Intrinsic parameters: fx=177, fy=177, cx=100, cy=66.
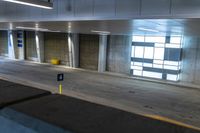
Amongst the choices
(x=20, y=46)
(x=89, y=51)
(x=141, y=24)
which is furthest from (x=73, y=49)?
(x=141, y=24)

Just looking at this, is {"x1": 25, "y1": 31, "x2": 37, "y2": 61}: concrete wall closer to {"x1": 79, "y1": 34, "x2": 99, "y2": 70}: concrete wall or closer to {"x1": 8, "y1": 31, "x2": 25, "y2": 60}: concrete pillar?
{"x1": 8, "y1": 31, "x2": 25, "y2": 60}: concrete pillar

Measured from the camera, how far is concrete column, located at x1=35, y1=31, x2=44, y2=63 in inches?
777

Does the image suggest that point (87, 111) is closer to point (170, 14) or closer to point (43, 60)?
point (170, 14)

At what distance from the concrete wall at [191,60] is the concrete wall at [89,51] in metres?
7.58

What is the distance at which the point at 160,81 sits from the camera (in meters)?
13.6

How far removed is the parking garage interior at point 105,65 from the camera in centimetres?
92

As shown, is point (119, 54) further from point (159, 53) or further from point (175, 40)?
point (175, 40)

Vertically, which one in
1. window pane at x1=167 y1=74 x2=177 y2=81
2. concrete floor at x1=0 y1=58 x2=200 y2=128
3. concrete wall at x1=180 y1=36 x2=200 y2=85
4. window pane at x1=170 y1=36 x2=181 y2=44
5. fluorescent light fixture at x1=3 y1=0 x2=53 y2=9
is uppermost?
fluorescent light fixture at x1=3 y1=0 x2=53 y2=9

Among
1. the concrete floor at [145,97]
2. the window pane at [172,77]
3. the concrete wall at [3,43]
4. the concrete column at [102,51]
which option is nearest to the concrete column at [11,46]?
the concrete wall at [3,43]

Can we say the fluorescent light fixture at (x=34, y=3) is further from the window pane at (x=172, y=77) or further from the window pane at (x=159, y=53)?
the window pane at (x=172, y=77)

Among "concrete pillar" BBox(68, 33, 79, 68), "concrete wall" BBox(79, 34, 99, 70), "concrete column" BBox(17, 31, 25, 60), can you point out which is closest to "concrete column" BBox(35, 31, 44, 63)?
"concrete column" BBox(17, 31, 25, 60)

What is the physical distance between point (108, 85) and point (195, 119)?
5980mm

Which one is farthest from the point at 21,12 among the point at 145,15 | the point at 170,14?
the point at 170,14

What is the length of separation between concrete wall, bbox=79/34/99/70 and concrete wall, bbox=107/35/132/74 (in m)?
1.34
